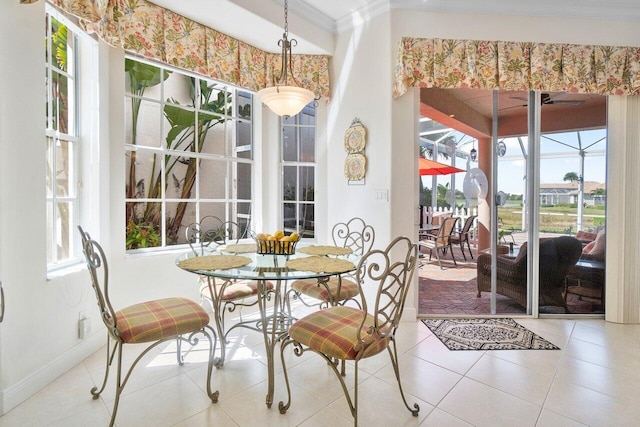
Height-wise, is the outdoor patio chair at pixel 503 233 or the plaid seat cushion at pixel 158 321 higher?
the outdoor patio chair at pixel 503 233

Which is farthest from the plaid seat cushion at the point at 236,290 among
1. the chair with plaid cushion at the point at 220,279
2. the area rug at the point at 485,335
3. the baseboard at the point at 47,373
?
the area rug at the point at 485,335

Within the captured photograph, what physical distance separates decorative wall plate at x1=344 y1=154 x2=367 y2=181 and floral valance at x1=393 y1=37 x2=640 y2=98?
0.68 m

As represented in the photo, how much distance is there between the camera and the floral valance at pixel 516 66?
2.86 m

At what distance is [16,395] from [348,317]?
183 centimetres

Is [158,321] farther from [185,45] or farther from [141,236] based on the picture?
[185,45]

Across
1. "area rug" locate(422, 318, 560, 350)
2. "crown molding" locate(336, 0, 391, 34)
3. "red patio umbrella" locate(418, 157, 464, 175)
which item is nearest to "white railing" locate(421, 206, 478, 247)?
"red patio umbrella" locate(418, 157, 464, 175)

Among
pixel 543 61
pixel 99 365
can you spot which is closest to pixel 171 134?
pixel 99 365

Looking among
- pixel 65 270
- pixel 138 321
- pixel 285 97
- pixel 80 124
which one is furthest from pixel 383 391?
pixel 80 124

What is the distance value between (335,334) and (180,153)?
233cm

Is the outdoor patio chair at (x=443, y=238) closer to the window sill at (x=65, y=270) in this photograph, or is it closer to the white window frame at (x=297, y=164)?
the white window frame at (x=297, y=164)

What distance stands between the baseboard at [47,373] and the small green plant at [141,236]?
28.9 inches

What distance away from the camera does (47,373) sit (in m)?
1.92

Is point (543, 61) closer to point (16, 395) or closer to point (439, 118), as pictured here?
point (439, 118)

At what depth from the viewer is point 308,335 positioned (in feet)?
5.30
